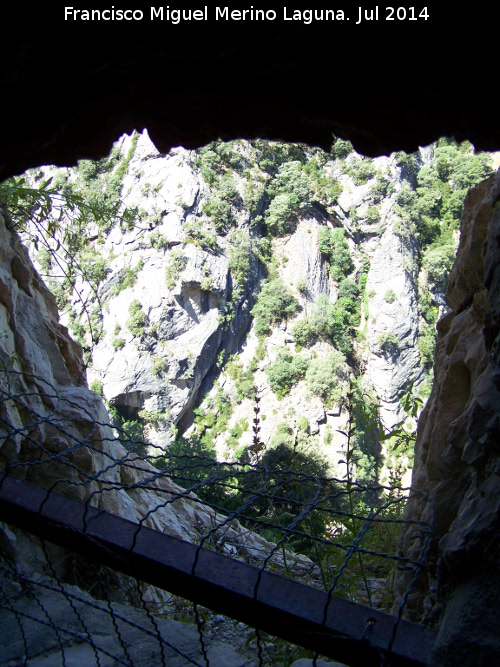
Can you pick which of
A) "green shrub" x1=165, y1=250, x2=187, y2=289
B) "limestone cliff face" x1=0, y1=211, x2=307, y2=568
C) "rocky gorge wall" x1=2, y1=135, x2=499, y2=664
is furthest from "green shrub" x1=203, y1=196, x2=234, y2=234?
"limestone cliff face" x1=0, y1=211, x2=307, y2=568

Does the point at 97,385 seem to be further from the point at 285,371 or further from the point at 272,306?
the point at 272,306

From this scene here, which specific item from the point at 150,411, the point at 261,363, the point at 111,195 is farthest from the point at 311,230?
the point at 150,411

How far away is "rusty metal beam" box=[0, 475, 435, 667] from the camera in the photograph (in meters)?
0.80

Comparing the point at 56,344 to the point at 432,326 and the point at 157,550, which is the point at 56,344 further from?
the point at 432,326

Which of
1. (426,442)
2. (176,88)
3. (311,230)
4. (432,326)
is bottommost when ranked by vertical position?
(426,442)

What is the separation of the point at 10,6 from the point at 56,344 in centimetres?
191

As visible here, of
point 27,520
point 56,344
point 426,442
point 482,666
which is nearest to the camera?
point 482,666

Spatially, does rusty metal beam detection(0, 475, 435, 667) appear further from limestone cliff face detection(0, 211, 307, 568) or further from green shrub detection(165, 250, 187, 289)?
green shrub detection(165, 250, 187, 289)

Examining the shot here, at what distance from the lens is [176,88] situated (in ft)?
3.85

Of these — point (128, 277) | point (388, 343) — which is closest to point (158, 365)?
point (128, 277)

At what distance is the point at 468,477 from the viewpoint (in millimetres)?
1153

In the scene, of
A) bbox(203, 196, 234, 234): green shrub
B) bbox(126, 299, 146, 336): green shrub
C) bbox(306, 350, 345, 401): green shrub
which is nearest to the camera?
bbox(126, 299, 146, 336): green shrub

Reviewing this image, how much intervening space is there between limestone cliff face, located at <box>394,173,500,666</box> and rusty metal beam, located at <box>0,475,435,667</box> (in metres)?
0.09

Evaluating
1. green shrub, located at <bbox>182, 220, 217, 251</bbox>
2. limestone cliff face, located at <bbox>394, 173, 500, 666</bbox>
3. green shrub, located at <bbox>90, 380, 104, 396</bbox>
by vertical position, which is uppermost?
green shrub, located at <bbox>182, 220, 217, 251</bbox>
